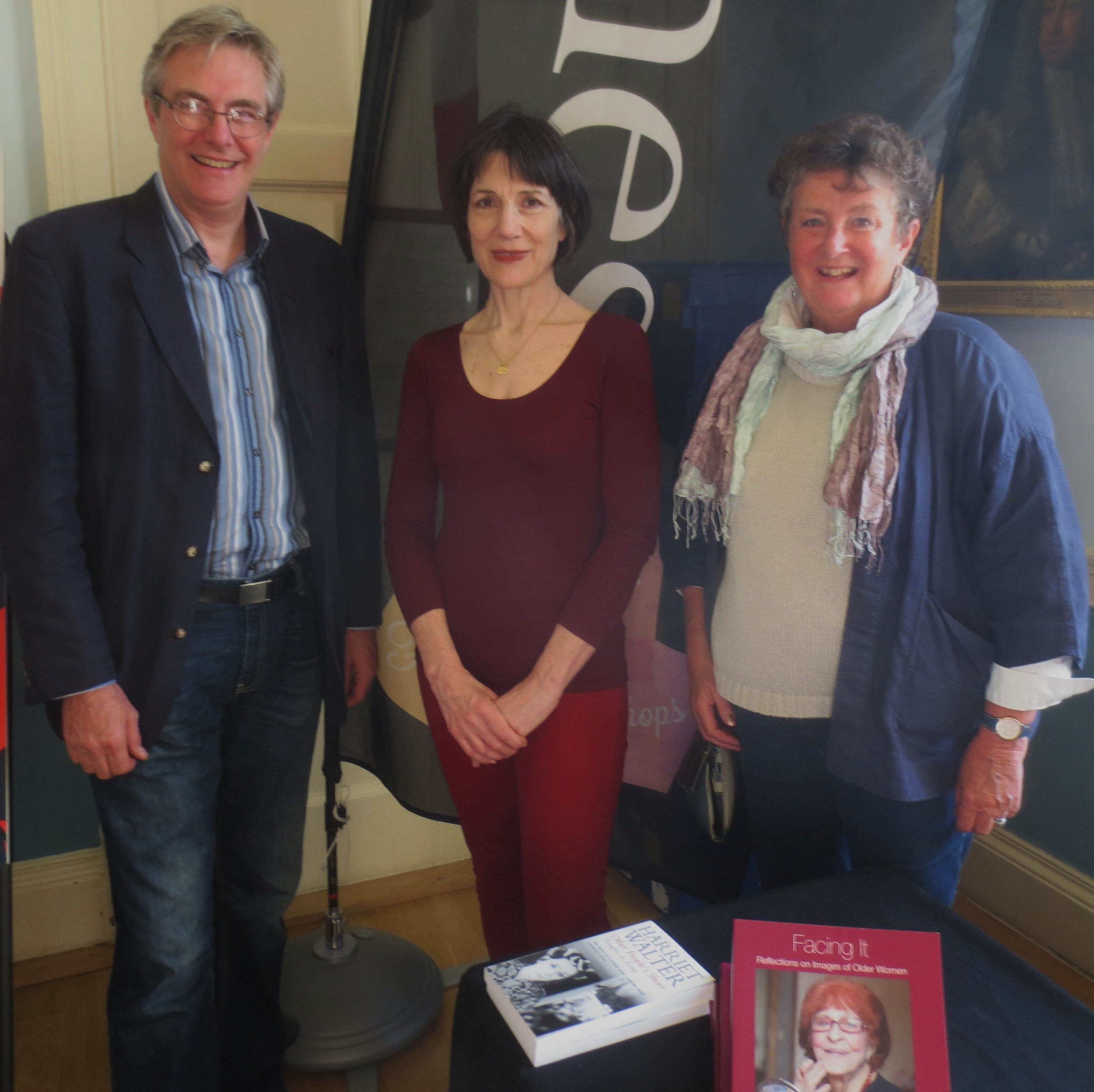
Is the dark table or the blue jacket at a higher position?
the blue jacket

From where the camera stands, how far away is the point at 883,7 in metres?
1.63

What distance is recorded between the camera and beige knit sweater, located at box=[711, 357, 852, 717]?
4.43ft

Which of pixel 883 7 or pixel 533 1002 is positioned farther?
pixel 883 7

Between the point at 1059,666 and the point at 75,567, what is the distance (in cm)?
133

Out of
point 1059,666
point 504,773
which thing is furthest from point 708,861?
point 1059,666

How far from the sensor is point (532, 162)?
4.48 ft

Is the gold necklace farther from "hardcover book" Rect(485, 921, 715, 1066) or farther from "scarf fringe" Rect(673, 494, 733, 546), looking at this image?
"hardcover book" Rect(485, 921, 715, 1066)

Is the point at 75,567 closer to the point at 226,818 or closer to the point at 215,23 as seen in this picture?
the point at 226,818

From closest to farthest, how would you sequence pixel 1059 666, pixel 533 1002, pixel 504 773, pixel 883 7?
pixel 533 1002 → pixel 1059 666 → pixel 504 773 → pixel 883 7

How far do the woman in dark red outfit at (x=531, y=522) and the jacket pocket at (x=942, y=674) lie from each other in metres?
0.40

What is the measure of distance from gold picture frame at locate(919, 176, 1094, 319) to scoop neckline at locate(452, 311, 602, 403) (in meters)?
0.74

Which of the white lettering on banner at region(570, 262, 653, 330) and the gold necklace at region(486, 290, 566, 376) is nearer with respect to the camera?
the gold necklace at region(486, 290, 566, 376)

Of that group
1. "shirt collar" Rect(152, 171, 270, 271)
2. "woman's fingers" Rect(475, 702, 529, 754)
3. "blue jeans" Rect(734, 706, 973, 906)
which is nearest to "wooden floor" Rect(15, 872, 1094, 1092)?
"blue jeans" Rect(734, 706, 973, 906)

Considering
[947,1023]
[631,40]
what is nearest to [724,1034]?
[947,1023]
